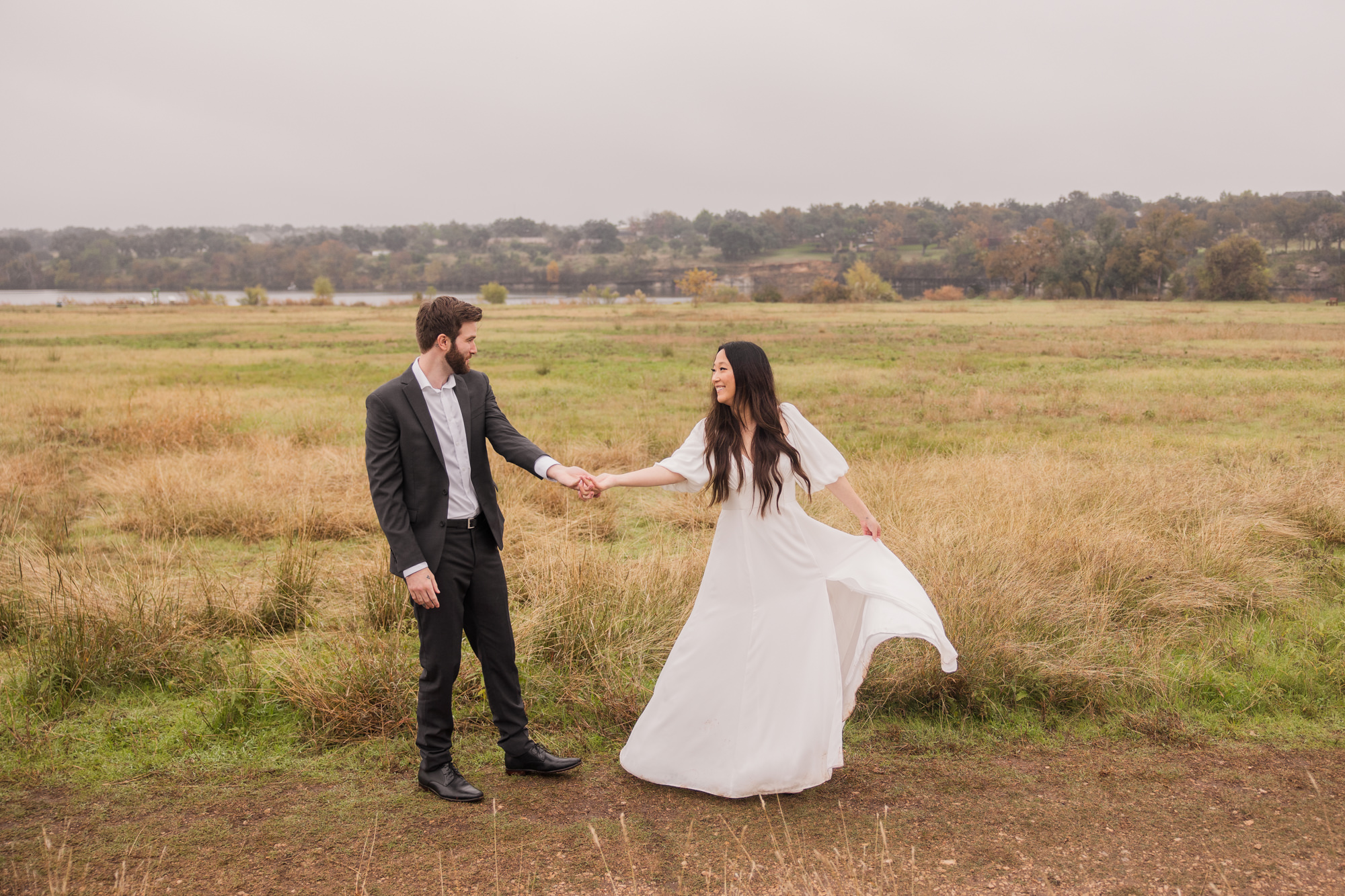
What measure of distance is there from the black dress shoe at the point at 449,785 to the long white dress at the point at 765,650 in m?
0.82

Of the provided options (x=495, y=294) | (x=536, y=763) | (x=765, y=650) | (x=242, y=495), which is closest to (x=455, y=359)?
(x=765, y=650)

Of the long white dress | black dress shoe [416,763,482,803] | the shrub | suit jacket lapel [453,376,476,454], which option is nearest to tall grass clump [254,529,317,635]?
black dress shoe [416,763,482,803]

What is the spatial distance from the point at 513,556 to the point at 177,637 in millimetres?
2986

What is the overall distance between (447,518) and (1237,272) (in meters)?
91.7

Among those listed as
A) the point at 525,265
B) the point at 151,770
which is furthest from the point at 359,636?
the point at 525,265

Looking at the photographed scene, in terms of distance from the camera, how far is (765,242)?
180m

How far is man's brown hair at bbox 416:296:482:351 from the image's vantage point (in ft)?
13.2

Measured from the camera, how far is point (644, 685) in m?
5.52

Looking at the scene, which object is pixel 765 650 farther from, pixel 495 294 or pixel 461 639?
pixel 495 294

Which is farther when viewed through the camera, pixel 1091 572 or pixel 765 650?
pixel 1091 572

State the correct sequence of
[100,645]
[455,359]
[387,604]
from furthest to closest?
[387,604], [100,645], [455,359]

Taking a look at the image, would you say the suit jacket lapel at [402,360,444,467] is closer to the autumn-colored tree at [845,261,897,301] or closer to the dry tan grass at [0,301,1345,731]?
the dry tan grass at [0,301,1345,731]

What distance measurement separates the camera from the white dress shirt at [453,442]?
4121 mm

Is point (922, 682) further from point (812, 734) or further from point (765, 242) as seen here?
point (765, 242)
